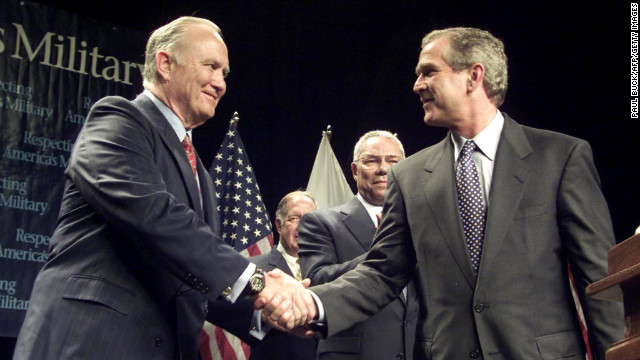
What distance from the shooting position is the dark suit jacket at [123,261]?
2.02 metres

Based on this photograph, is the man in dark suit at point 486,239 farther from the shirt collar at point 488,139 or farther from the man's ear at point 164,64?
the man's ear at point 164,64

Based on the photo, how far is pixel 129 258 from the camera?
7.04 feet

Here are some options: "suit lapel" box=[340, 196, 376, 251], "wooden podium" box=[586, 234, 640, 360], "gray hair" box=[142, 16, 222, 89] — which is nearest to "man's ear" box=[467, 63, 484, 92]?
"gray hair" box=[142, 16, 222, 89]

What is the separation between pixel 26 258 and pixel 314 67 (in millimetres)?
2758

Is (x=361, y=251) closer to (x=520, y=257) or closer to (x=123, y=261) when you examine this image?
(x=520, y=257)

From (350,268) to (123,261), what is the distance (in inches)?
49.6

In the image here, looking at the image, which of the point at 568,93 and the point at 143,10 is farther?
the point at 568,93

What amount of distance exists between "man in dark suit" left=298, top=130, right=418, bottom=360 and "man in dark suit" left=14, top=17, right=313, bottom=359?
2.95 feet

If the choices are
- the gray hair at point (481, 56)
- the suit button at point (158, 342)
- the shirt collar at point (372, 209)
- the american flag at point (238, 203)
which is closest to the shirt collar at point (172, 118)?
the suit button at point (158, 342)

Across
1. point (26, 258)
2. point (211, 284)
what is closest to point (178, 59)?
point (211, 284)

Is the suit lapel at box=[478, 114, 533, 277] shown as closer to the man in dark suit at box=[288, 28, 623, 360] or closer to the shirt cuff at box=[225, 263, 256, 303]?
the man in dark suit at box=[288, 28, 623, 360]

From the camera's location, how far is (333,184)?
19.0 feet

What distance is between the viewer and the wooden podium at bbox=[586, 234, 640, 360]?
130 cm

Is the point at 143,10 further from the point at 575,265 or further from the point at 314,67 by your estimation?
the point at 575,265
